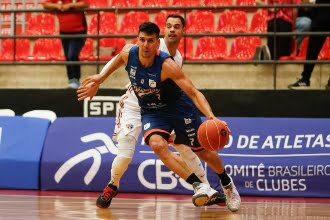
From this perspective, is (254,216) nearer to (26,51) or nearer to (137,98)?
(137,98)

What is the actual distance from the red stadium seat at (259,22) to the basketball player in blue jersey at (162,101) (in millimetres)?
4974

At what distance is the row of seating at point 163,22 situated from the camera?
14.3 m

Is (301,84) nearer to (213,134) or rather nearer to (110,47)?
(110,47)

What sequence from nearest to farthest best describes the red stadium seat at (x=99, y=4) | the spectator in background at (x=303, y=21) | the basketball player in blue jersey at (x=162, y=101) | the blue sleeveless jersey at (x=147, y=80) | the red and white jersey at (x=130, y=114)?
1. the basketball player in blue jersey at (x=162, y=101)
2. the blue sleeveless jersey at (x=147, y=80)
3. the red and white jersey at (x=130, y=114)
4. the spectator in background at (x=303, y=21)
5. the red stadium seat at (x=99, y=4)

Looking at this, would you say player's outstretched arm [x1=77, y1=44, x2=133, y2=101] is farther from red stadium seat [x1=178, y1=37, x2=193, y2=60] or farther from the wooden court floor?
red stadium seat [x1=178, y1=37, x2=193, y2=60]

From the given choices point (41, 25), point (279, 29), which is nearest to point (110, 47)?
point (41, 25)

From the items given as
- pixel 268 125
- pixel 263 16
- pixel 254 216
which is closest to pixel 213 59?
pixel 263 16

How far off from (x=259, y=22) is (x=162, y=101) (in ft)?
17.9

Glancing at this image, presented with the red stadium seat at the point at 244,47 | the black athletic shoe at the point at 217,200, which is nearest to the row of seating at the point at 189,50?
the red stadium seat at the point at 244,47

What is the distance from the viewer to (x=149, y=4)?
49.4 feet

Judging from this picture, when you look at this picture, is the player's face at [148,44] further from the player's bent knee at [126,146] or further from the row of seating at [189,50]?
the row of seating at [189,50]

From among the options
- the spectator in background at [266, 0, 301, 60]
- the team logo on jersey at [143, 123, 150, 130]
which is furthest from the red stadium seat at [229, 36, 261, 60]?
the team logo on jersey at [143, 123, 150, 130]

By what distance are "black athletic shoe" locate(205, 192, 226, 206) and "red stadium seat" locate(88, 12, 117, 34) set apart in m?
6.14

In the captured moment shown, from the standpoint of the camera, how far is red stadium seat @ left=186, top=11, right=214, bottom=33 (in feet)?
48.0
